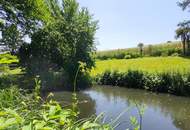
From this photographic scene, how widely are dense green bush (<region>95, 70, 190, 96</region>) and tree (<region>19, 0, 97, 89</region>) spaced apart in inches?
91.1

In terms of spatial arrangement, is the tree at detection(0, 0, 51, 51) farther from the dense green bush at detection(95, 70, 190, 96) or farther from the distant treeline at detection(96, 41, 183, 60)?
the distant treeline at detection(96, 41, 183, 60)

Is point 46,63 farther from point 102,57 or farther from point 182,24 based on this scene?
point 102,57

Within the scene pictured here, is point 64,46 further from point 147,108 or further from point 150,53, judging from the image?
point 150,53

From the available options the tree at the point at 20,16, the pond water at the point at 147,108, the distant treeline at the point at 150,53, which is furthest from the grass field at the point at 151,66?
the distant treeline at the point at 150,53

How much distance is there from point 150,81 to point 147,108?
6.97 m

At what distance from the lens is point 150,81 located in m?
24.0

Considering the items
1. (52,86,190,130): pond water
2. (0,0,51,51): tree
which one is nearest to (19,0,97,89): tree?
(0,0,51,51): tree

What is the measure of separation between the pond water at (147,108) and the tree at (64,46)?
3794 mm

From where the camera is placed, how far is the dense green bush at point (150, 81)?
21172 mm

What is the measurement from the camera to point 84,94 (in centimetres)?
2286

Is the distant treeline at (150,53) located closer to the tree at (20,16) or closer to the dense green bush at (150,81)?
the dense green bush at (150,81)

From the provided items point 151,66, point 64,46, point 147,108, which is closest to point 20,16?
point 64,46

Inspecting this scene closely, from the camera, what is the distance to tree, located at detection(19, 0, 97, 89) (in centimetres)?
2616

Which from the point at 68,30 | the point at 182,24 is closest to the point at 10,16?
the point at 68,30
